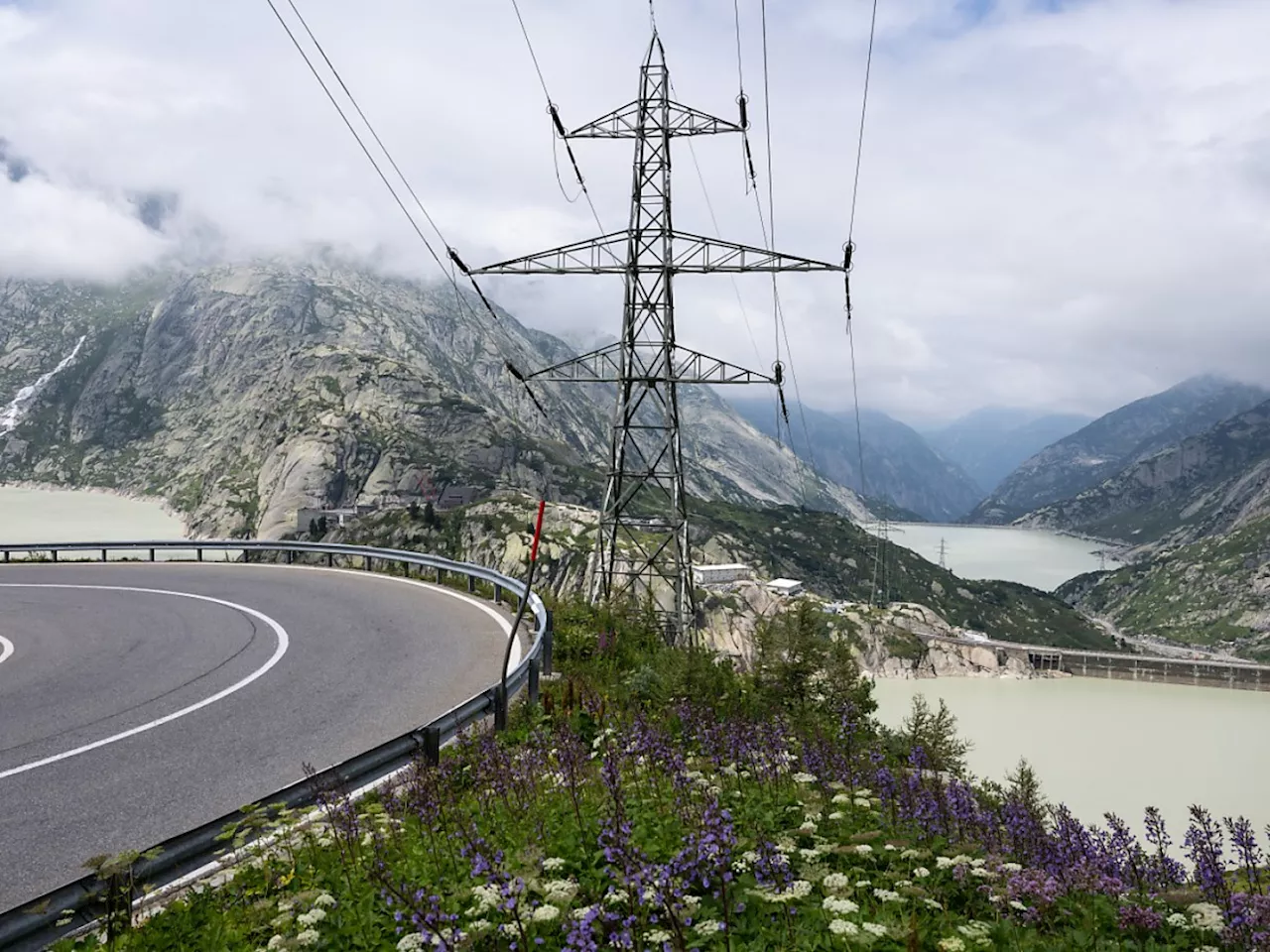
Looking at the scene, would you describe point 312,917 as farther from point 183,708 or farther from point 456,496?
point 456,496

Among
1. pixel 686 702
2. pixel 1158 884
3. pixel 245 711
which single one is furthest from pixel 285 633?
pixel 1158 884

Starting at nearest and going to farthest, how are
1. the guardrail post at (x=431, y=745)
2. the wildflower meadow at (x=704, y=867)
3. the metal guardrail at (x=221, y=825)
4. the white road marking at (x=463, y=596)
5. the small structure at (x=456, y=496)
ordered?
the wildflower meadow at (x=704, y=867), the metal guardrail at (x=221, y=825), the guardrail post at (x=431, y=745), the white road marking at (x=463, y=596), the small structure at (x=456, y=496)

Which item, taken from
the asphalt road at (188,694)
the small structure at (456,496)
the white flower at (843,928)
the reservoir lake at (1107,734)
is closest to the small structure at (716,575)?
the reservoir lake at (1107,734)

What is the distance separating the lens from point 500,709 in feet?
32.1

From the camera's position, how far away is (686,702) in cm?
996

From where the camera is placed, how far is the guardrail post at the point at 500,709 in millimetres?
9750

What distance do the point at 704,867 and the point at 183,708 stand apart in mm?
9371

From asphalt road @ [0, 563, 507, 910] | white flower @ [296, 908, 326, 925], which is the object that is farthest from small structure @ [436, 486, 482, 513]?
white flower @ [296, 908, 326, 925]

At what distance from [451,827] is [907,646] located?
131467 millimetres

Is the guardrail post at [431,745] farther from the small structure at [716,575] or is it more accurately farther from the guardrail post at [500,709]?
the small structure at [716,575]

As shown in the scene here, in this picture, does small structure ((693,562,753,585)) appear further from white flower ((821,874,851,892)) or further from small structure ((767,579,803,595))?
white flower ((821,874,851,892))

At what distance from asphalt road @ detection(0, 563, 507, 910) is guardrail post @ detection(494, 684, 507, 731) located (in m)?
1.53

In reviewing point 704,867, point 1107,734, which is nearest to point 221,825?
point 704,867

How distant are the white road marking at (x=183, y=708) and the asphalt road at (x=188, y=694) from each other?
0.04 m
